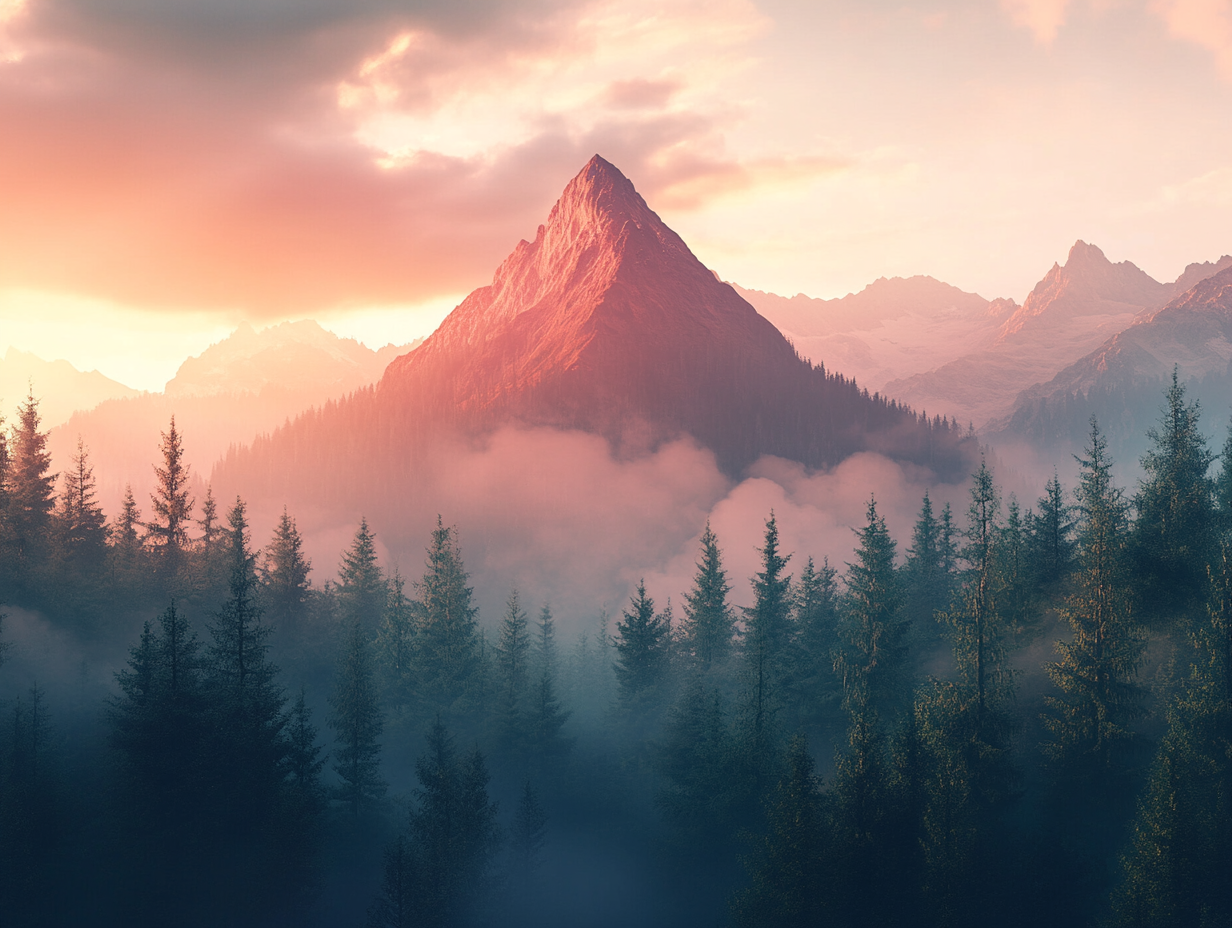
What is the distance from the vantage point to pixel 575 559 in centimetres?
19512

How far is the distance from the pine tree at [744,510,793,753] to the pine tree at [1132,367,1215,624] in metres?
21.0

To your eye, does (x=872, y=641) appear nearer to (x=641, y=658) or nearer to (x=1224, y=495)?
(x=1224, y=495)

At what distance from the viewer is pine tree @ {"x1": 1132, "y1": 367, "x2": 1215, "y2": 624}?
1576 inches

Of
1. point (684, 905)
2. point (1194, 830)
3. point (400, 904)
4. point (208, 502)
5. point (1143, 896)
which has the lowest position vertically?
point (684, 905)

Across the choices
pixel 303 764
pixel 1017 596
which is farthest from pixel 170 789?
pixel 1017 596

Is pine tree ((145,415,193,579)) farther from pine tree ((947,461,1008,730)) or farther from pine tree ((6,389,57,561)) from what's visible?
pine tree ((947,461,1008,730))

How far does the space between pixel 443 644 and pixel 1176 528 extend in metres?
54.5

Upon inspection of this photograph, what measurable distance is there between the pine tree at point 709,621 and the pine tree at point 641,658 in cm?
298

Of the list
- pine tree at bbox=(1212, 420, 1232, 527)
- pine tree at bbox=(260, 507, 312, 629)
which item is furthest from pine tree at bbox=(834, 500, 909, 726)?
pine tree at bbox=(260, 507, 312, 629)

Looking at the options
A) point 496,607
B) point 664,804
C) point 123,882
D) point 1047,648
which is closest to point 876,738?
point 1047,648

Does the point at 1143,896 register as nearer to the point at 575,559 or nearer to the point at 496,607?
the point at 496,607

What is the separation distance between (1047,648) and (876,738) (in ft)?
60.2

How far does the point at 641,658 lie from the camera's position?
74875mm

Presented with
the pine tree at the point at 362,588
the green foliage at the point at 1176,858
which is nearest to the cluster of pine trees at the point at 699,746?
the green foliage at the point at 1176,858
